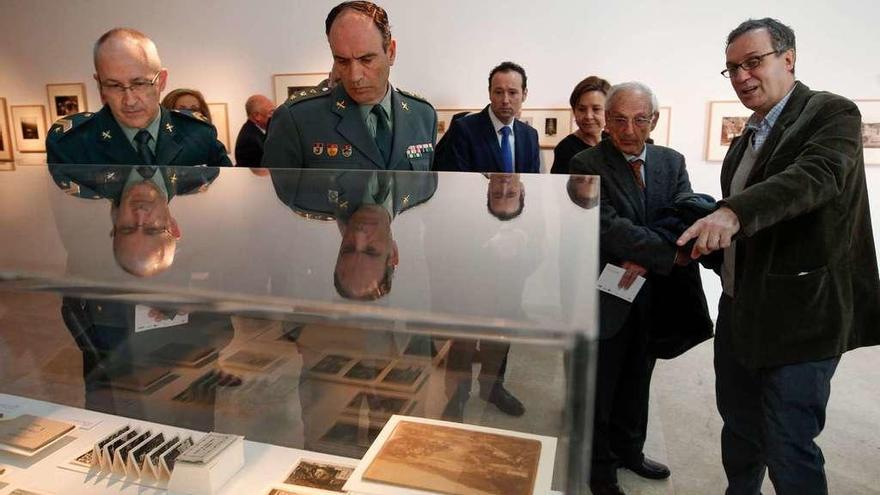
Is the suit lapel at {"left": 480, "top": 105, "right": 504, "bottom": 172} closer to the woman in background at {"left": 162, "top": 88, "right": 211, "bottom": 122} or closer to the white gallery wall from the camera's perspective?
the woman in background at {"left": 162, "top": 88, "right": 211, "bottom": 122}

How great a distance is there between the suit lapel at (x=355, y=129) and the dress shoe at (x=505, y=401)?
1.31 metres

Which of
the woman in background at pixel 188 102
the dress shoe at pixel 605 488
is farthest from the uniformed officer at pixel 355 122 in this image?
the woman in background at pixel 188 102

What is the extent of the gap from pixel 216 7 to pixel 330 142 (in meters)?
4.93

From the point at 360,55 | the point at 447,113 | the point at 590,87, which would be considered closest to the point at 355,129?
the point at 360,55

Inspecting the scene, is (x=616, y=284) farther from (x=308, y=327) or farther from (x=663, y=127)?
(x=663, y=127)

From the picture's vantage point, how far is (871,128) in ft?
15.7

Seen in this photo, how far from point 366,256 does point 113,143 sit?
1.50 meters

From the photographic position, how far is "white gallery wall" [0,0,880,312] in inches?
188

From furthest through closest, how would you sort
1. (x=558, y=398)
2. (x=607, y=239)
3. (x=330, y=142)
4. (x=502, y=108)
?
(x=502, y=108), (x=607, y=239), (x=330, y=142), (x=558, y=398)

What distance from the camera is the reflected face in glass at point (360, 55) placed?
1.80 metres

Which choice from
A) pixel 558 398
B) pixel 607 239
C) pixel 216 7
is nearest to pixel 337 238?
pixel 558 398

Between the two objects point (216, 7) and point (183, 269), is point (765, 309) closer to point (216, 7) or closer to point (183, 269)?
point (183, 269)

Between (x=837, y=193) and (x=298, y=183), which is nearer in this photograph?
(x=298, y=183)

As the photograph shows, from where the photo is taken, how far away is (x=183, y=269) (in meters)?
0.82
